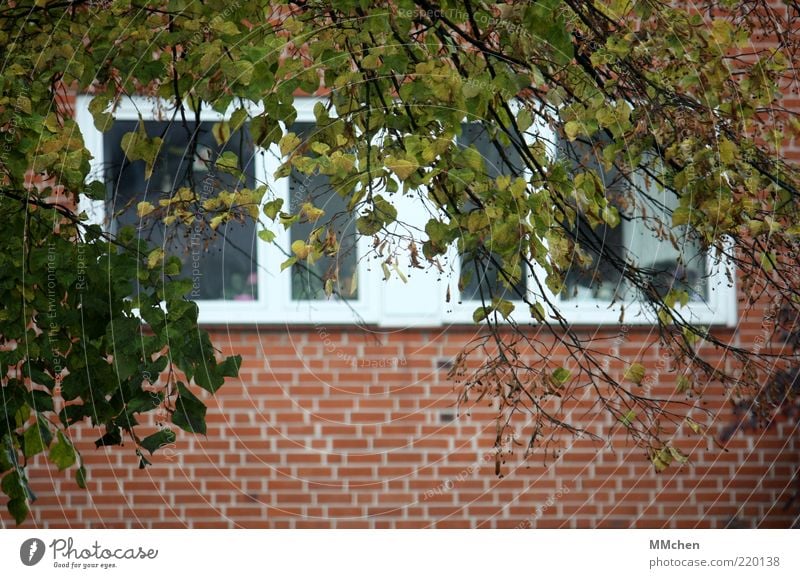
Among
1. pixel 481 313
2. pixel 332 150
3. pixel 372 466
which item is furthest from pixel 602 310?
pixel 332 150

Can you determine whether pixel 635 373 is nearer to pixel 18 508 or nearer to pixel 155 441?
pixel 155 441

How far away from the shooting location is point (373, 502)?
4172 mm

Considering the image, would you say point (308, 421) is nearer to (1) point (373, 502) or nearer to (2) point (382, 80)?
(1) point (373, 502)

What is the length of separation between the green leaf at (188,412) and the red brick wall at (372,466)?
2.21m

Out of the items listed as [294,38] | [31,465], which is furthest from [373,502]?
[294,38]

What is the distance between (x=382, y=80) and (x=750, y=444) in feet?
9.59

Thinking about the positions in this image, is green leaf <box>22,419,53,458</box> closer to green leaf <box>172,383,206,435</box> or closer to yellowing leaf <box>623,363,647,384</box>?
green leaf <box>172,383,206,435</box>

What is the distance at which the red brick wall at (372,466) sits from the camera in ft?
13.3

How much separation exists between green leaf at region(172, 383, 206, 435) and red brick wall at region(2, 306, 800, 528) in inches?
86.9

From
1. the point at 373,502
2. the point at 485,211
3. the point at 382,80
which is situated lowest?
the point at 373,502

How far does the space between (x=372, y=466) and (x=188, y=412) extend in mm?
2374

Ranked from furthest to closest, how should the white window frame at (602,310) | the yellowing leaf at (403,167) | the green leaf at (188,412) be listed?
the white window frame at (602,310) → the green leaf at (188,412) → the yellowing leaf at (403,167)

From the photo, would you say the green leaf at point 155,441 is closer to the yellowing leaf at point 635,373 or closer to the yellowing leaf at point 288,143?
the yellowing leaf at point 288,143

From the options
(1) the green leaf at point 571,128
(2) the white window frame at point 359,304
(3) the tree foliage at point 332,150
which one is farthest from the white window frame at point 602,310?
(1) the green leaf at point 571,128
